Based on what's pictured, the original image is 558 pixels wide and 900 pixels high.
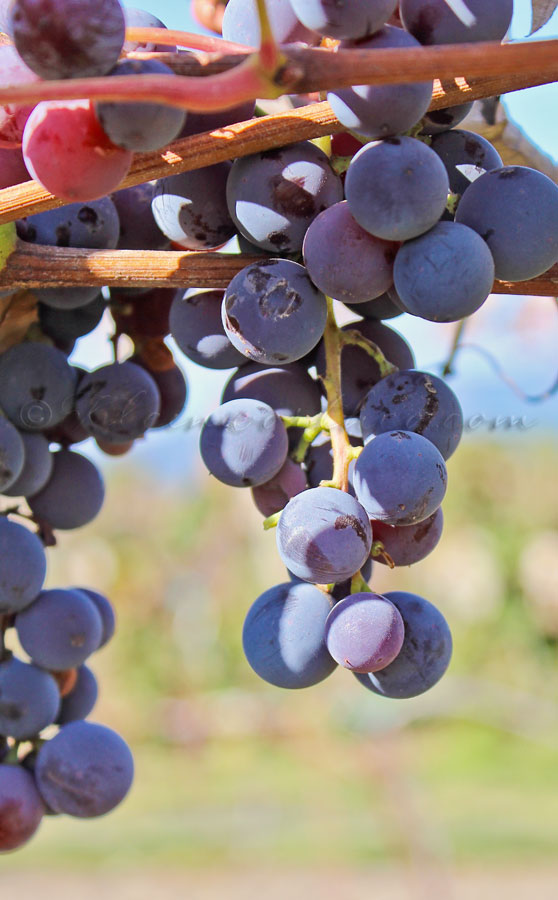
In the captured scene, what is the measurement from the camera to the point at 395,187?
1.38 feet

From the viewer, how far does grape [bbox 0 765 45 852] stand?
2.02 feet

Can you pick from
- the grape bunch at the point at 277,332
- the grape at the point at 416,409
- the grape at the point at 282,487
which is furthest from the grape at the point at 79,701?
the grape at the point at 416,409

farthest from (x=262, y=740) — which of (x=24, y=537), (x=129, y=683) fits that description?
(x=24, y=537)

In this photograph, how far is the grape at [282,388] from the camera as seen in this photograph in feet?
1.86

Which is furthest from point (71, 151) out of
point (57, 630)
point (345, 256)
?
point (57, 630)

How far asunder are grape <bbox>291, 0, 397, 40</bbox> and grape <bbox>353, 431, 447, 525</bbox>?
198 millimetres

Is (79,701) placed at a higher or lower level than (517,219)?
lower

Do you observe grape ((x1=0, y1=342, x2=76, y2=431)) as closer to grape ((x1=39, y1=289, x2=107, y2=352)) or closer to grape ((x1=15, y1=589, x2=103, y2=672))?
grape ((x1=39, y1=289, x2=107, y2=352))

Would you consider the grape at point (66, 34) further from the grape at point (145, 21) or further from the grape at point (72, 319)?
the grape at point (72, 319)

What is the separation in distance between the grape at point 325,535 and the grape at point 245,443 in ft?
0.19

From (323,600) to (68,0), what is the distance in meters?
0.33

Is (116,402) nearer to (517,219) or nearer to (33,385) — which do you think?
(33,385)

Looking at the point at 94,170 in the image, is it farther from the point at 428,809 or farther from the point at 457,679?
the point at 457,679

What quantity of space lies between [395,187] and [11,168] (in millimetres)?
216
